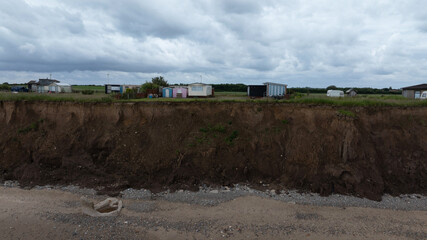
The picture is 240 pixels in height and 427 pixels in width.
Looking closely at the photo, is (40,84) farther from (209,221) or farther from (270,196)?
(270,196)

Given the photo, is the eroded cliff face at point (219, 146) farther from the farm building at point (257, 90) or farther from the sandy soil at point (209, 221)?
the farm building at point (257, 90)

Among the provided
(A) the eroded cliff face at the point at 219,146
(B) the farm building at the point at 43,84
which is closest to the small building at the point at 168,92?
(A) the eroded cliff face at the point at 219,146

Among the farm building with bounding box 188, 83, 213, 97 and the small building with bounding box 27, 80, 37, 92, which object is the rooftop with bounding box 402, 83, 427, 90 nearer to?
the farm building with bounding box 188, 83, 213, 97

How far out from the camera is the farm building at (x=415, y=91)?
38.3 m

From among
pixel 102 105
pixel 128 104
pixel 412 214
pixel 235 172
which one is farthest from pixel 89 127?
pixel 412 214

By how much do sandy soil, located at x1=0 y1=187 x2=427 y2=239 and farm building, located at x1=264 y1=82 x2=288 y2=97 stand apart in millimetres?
18611

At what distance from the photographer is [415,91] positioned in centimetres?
3900

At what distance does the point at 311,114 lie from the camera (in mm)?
21406

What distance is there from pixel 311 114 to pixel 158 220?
14710mm

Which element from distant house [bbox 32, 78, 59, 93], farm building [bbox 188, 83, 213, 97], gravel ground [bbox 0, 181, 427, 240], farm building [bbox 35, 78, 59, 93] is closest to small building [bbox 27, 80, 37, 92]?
distant house [bbox 32, 78, 59, 93]

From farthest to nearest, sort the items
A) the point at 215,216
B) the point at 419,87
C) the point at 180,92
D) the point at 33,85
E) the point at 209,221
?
the point at 33,85
the point at 419,87
the point at 180,92
the point at 215,216
the point at 209,221

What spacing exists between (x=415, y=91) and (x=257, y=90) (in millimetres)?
25691

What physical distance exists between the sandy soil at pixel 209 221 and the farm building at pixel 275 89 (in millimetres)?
18611

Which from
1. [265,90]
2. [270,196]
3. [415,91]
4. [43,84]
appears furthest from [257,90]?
[43,84]
